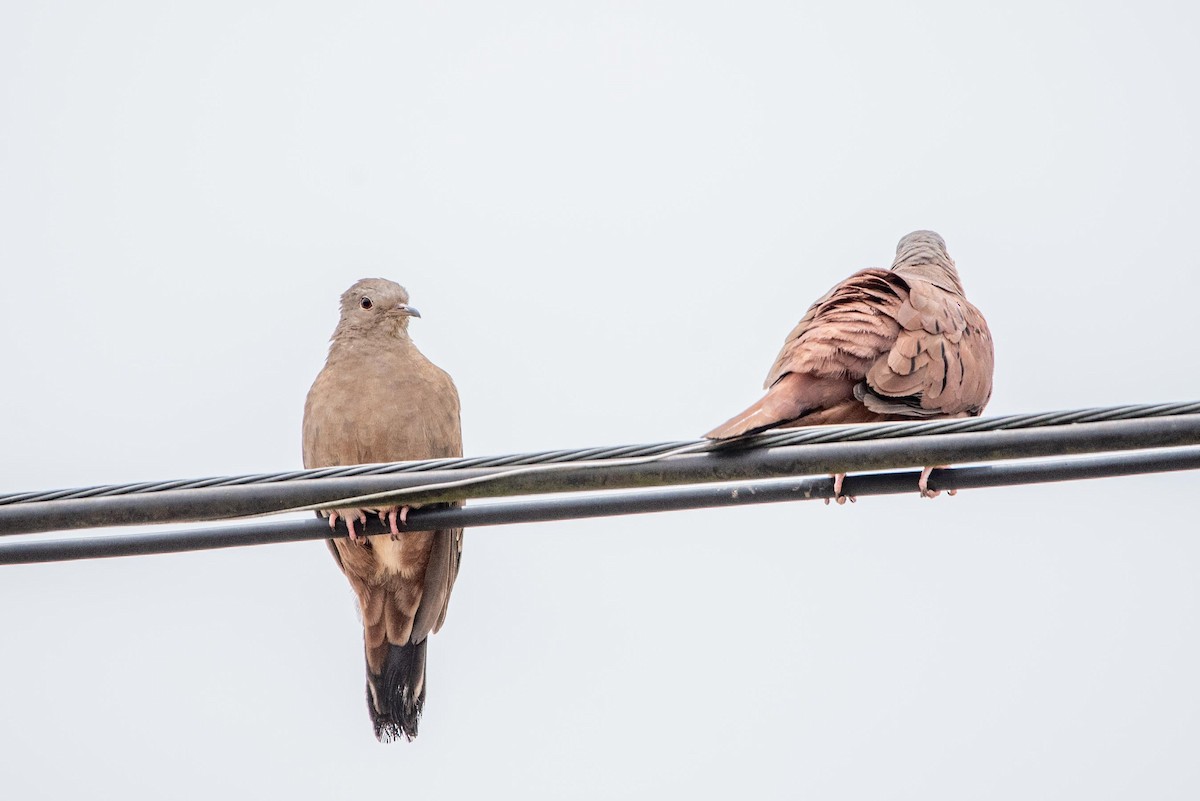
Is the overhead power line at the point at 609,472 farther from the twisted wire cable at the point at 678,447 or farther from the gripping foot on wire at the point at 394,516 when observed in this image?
the gripping foot on wire at the point at 394,516

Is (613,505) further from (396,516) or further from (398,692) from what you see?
(398,692)

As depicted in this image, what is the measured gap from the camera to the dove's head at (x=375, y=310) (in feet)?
21.8

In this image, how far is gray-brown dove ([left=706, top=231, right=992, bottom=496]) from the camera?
199 inches

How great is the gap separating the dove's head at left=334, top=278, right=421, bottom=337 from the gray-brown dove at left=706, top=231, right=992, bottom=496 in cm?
208

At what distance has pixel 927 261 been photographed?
7020 millimetres

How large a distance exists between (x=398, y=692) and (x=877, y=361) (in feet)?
8.45

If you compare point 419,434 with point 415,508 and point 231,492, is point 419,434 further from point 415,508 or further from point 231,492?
point 231,492

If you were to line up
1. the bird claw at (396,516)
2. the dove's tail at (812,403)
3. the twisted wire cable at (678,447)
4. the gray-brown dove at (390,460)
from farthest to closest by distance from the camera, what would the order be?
1. the gray-brown dove at (390,460)
2. the dove's tail at (812,403)
3. the bird claw at (396,516)
4. the twisted wire cable at (678,447)

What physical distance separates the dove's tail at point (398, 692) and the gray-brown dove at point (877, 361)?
2.18 metres

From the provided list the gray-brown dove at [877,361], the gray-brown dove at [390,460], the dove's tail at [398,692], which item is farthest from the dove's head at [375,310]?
the gray-brown dove at [877,361]

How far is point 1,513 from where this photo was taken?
139 inches

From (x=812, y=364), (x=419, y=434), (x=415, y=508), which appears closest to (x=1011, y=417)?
(x=812, y=364)

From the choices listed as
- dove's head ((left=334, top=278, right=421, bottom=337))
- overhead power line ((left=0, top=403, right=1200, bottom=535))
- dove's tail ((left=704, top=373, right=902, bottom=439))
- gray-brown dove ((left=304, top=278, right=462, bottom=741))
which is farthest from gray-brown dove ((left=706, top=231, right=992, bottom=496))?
dove's head ((left=334, top=278, right=421, bottom=337))

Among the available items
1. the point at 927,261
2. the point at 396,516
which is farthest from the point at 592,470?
the point at 927,261
